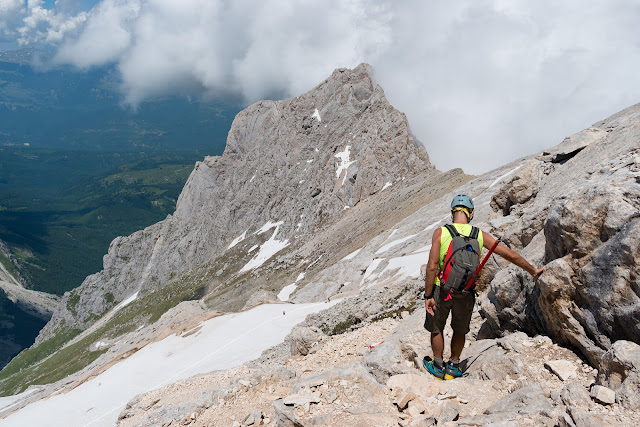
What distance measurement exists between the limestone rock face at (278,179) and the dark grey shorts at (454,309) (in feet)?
315

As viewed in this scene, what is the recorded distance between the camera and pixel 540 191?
1916 cm

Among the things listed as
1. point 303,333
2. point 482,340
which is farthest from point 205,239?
point 482,340

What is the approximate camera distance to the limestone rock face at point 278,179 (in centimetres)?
11488

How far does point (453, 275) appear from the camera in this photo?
8.26 meters

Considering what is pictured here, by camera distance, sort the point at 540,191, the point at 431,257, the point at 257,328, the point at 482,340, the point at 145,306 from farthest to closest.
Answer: the point at 145,306, the point at 257,328, the point at 540,191, the point at 482,340, the point at 431,257

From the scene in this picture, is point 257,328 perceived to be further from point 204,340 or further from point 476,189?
point 476,189

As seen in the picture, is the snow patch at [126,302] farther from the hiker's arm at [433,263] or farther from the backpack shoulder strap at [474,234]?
the backpack shoulder strap at [474,234]

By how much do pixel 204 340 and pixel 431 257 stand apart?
1418 inches

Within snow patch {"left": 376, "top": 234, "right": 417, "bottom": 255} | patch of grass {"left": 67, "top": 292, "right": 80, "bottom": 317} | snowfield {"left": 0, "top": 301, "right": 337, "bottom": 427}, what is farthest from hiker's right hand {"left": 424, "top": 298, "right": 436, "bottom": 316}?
patch of grass {"left": 67, "top": 292, "right": 80, "bottom": 317}

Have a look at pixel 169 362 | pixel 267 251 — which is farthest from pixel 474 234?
pixel 267 251

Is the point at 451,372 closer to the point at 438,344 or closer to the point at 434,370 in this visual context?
the point at 434,370

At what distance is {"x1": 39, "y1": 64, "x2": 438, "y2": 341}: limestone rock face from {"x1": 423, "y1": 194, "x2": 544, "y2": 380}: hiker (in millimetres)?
95946

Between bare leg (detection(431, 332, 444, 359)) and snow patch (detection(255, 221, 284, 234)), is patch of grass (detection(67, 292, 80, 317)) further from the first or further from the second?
bare leg (detection(431, 332, 444, 359))

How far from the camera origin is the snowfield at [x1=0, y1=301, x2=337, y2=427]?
110 feet
